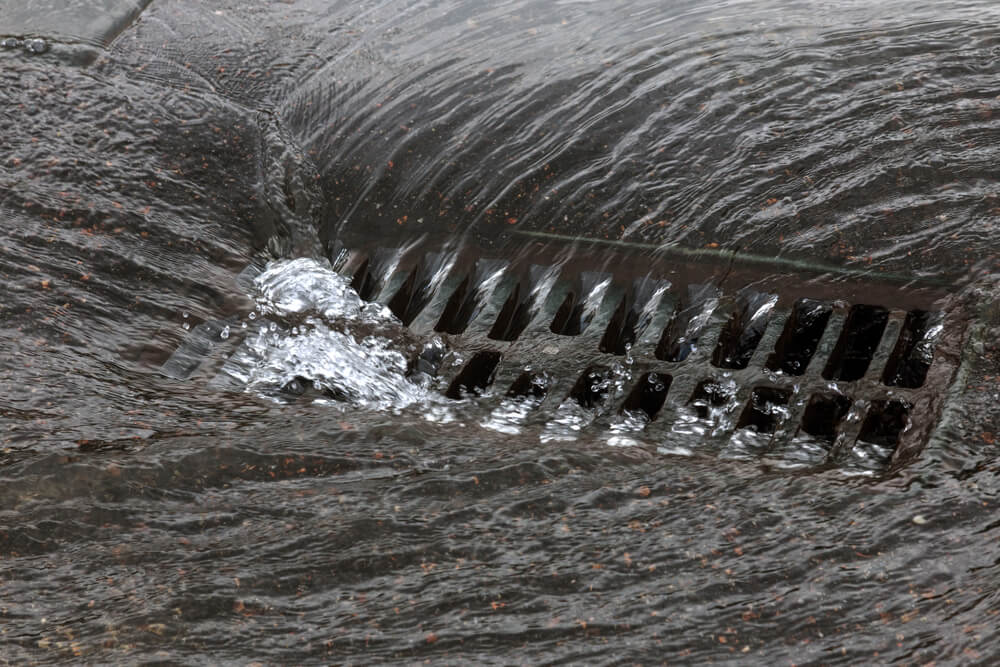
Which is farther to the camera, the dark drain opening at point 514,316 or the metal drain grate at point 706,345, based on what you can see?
the dark drain opening at point 514,316

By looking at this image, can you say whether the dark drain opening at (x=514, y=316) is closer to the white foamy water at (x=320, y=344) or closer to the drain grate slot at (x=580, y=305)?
the drain grate slot at (x=580, y=305)

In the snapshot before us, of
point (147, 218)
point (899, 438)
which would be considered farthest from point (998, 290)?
point (147, 218)

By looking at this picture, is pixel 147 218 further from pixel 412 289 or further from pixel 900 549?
pixel 900 549

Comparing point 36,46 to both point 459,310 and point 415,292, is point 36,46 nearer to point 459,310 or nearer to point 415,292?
point 415,292

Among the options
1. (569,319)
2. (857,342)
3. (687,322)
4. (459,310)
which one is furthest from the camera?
(459,310)

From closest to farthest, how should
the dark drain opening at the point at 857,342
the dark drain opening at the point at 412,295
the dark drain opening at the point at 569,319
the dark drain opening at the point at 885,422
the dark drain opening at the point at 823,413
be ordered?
the dark drain opening at the point at 885,422, the dark drain opening at the point at 823,413, the dark drain opening at the point at 857,342, the dark drain opening at the point at 569,319, the dark drain opening at the point at 412,295

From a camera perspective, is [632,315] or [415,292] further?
[415,292]

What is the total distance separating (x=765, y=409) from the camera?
6.61 feet

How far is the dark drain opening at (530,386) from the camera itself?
85.0 inches

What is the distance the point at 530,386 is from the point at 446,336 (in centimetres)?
30

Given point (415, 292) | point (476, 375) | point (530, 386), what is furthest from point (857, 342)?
point (415, 292)

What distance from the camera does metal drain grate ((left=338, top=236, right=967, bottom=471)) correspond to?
1.90 m

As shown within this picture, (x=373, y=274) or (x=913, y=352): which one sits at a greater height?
(x=913, y=352)

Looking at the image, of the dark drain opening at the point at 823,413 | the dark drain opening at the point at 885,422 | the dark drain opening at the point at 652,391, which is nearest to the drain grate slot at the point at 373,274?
the dark drain opening at the point at 652,391
